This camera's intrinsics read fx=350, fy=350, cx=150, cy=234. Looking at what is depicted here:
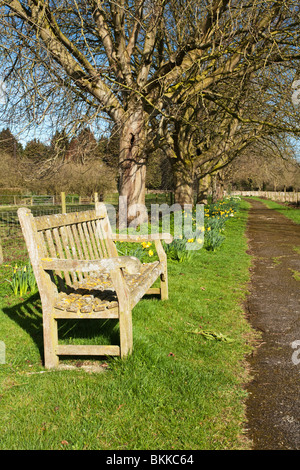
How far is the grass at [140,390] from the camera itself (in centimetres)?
203

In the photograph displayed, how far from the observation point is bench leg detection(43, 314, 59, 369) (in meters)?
2.77

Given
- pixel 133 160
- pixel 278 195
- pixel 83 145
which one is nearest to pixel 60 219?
pixel 83 145

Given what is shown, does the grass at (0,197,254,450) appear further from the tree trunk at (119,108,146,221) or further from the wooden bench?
the tree trunk at (119,108,146,221)

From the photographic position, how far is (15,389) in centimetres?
250

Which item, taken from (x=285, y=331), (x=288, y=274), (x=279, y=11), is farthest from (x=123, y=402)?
(x=279, y=11)

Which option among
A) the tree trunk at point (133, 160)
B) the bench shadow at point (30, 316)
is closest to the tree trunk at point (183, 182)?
the tree trunk at point (133, 160)

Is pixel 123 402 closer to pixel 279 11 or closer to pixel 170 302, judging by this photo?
pixel 170 302

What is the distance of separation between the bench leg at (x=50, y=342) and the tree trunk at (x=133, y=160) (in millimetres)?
7018

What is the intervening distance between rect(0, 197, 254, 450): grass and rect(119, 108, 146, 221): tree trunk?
5.94m

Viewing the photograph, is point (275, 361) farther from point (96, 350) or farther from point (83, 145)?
point (83, 145)

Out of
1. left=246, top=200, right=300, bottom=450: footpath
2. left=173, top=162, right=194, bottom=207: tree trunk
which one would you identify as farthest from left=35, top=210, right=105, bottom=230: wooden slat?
left=173, top=162, right=194, bottom=207: tree trunk

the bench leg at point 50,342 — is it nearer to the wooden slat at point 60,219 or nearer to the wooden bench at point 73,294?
the wooden bench at point 73,294

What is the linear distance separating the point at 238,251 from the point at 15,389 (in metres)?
6.87

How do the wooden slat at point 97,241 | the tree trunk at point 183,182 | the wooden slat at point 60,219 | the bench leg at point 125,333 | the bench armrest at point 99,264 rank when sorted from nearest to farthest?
1. the bench armrest at point 99,264
2. the bench leg at point 125,333
3. the wooden slat at point 60,219
4. the wooden slat at point 97,241
5. the tree trunk at point 183,182
